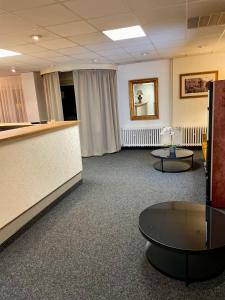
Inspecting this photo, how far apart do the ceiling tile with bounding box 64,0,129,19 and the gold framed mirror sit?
3674 millimetres

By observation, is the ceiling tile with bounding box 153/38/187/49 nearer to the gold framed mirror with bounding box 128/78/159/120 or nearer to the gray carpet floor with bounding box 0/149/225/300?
the gold framed mirror with bounding box 128/78/159/120

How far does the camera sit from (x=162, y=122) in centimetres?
623

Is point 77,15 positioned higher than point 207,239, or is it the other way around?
point 77,15

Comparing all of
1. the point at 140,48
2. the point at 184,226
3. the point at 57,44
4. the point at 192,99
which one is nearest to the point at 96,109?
the point at 140,48

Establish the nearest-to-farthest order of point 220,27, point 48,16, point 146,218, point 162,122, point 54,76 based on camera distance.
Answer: point 146,218
point 48,16
point 220,27
point 54,76
point 162,122

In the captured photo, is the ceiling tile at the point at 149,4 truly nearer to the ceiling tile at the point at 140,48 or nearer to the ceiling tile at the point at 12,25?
the ceiling tile at the point at 12,25

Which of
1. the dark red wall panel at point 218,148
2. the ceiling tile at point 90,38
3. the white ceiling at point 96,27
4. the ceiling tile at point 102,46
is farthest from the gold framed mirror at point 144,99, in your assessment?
the dark red wall panel at point 218,148

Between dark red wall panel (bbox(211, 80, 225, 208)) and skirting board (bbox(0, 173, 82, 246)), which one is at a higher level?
dark red wall panel (bbox(211, 80, 225, 208))

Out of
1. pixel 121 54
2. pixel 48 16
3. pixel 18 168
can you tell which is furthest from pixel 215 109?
pixel 121 54

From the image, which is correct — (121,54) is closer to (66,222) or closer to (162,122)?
(162,122)

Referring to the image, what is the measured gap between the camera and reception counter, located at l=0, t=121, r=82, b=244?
2393mm

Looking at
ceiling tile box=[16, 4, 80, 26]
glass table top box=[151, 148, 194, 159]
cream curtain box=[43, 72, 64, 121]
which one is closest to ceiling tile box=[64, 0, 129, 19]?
ceiling tile box=[16, 4, 80, 26]

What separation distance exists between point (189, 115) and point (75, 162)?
354 centimetres

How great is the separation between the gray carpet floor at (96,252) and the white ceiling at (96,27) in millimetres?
2360
